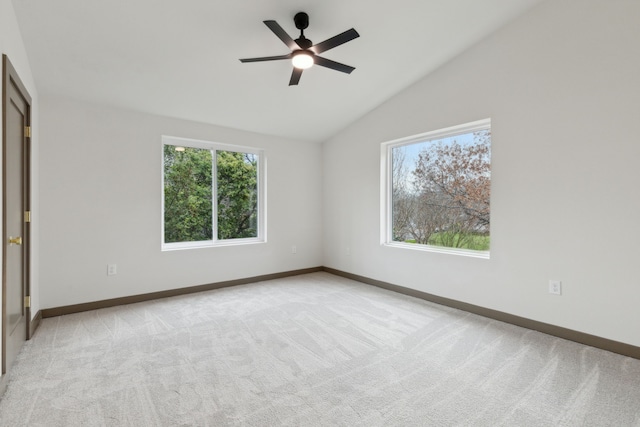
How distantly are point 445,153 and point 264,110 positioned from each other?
2.44 metres

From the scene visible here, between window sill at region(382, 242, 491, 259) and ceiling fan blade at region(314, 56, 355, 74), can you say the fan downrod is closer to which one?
ceiling fan blade at region(314, 56, 355, 74)

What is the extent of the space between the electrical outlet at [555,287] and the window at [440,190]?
67 centimetres

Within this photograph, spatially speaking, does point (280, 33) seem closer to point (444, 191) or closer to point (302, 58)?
point (302, 58)

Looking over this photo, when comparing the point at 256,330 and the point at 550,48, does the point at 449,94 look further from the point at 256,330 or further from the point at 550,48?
the point at 256,330

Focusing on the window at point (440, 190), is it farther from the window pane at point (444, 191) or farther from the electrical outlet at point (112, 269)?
the electrical outlet at point (112, 269)

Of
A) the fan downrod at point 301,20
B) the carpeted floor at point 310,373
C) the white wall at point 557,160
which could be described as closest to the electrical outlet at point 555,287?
the white wall at point 557,160

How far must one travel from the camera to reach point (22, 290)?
2721 mm

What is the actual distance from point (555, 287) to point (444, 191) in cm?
155

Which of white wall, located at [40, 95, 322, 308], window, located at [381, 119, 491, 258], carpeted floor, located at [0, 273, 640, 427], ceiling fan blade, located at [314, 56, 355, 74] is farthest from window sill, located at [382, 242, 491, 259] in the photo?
ceiling fan blade, located at [314, 56, 355, 74]

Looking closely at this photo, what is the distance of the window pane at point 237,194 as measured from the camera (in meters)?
4.72

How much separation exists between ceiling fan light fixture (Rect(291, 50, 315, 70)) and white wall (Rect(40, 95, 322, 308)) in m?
2.19

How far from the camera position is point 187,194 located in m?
4.38

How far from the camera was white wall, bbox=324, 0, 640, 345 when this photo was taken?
2.52 metres

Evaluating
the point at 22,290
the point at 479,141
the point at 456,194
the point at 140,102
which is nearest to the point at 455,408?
the point at 456,194
